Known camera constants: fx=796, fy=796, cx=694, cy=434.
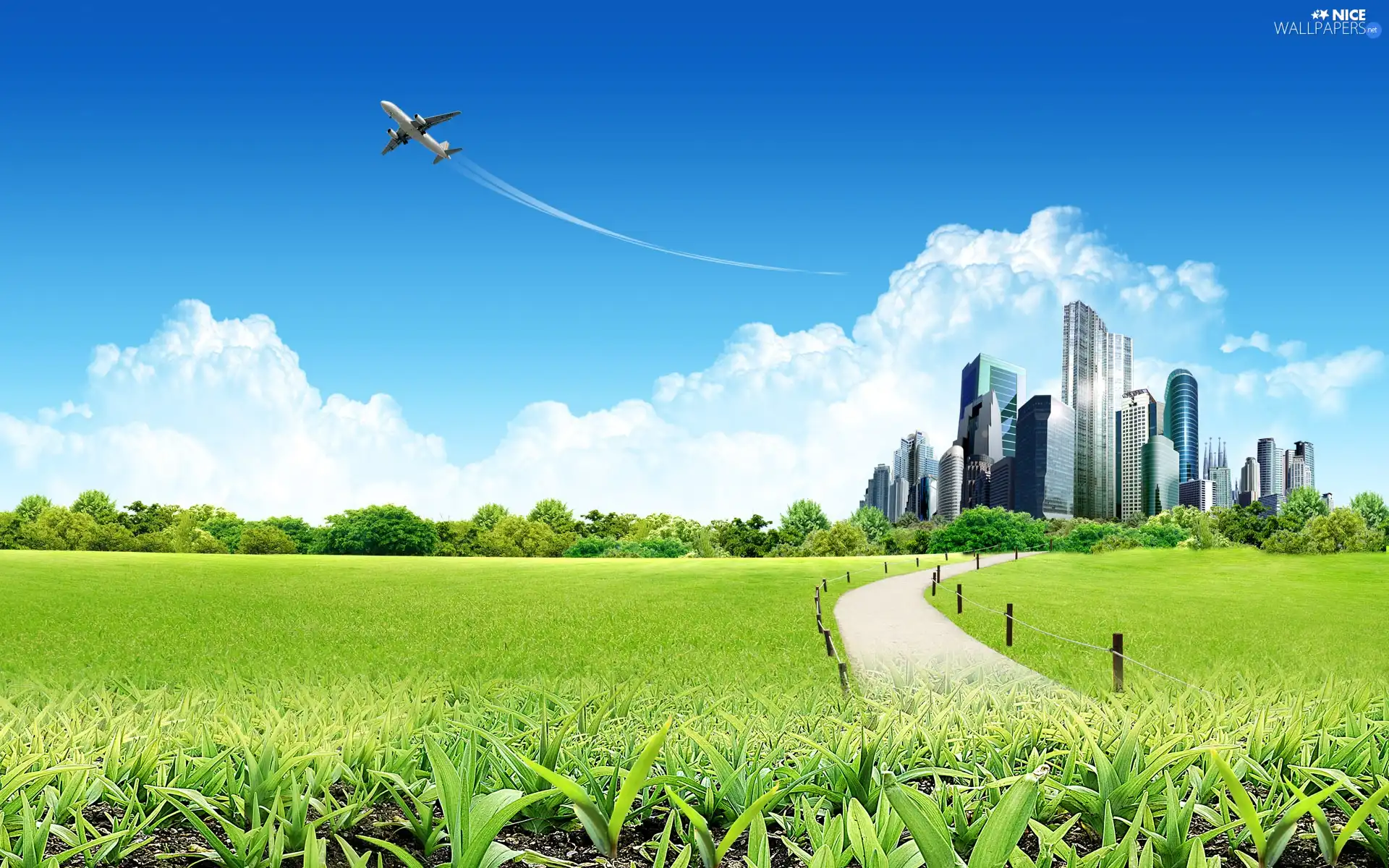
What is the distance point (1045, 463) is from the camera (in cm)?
15112

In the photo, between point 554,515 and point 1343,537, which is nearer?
point 1343,537

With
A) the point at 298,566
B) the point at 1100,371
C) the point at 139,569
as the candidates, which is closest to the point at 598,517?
the point at 298,566

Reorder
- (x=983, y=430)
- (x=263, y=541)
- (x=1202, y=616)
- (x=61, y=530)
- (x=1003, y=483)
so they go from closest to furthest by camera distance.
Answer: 1. (x=1202, y=616)
2. (x=61, y=530)
3. (x=263, y=541)
4. (x=1003, y=483)
5. (x=983, y=430)

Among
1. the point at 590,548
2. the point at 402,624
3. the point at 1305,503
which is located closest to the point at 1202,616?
the point at 402,624

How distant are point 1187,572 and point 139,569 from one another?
155 feet

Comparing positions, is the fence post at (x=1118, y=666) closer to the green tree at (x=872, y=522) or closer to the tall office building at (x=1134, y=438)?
the green tree at (x=872, y=522)

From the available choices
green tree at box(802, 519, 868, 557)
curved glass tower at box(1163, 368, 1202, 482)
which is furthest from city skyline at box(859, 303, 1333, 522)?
green tree at box(802, 519, 868, 557)

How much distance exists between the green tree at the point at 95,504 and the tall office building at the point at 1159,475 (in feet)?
520

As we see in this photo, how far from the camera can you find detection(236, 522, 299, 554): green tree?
64125mm

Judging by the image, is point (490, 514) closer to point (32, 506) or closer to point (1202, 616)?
point (32, 506)

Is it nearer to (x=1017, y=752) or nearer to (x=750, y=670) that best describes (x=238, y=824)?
(x=1017, y=752)

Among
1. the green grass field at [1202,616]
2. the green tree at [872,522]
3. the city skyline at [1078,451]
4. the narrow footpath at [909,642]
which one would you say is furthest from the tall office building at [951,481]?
the narrow footpath at [909,642]

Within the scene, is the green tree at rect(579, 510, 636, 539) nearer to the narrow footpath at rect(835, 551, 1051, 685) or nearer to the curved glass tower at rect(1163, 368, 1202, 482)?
the narrow footpath at rect(835, 551, 1051, 685)

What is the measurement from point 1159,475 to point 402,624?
165663mm
